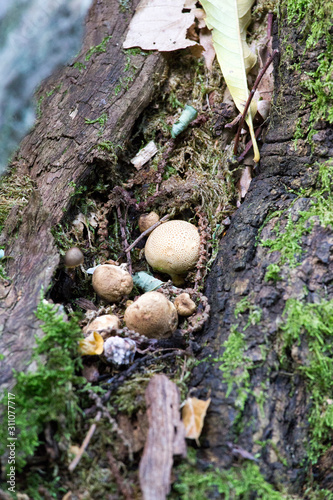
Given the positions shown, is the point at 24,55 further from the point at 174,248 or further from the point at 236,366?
the point at 236,366

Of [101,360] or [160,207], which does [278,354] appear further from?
[160,207]

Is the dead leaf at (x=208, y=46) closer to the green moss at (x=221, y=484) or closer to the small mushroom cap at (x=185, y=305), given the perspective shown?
the small mushroom cap at (x=185, y=305)

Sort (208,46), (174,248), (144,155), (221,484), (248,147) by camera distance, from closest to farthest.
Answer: (221,484)
(174,248)
(248,147)
(144,155)
(208,46)

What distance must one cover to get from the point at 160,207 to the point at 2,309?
1.41m

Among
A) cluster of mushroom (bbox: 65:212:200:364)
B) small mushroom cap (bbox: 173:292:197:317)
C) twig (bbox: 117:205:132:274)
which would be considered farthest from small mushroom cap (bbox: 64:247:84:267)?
small mushroom cap (bbox: 173:292:197:317)

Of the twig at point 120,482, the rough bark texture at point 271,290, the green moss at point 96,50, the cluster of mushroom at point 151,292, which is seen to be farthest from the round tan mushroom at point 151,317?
the green moss at point 96,50

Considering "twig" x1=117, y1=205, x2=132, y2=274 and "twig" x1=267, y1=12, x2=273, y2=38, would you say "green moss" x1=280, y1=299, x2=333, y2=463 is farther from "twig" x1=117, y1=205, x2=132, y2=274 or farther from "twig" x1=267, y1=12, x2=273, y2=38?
"twig" x1=267, y1=12, x2=273, y2=38

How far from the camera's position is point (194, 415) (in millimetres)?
1813

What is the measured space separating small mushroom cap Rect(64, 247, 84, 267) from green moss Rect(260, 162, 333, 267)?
48.1 inches

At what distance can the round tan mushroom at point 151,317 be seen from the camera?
2.22m

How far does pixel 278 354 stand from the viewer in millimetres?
1967

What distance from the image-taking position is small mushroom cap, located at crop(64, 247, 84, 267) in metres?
2.55

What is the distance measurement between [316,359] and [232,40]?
251 centimetres

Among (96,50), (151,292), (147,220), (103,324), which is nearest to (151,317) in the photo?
(151,292)
